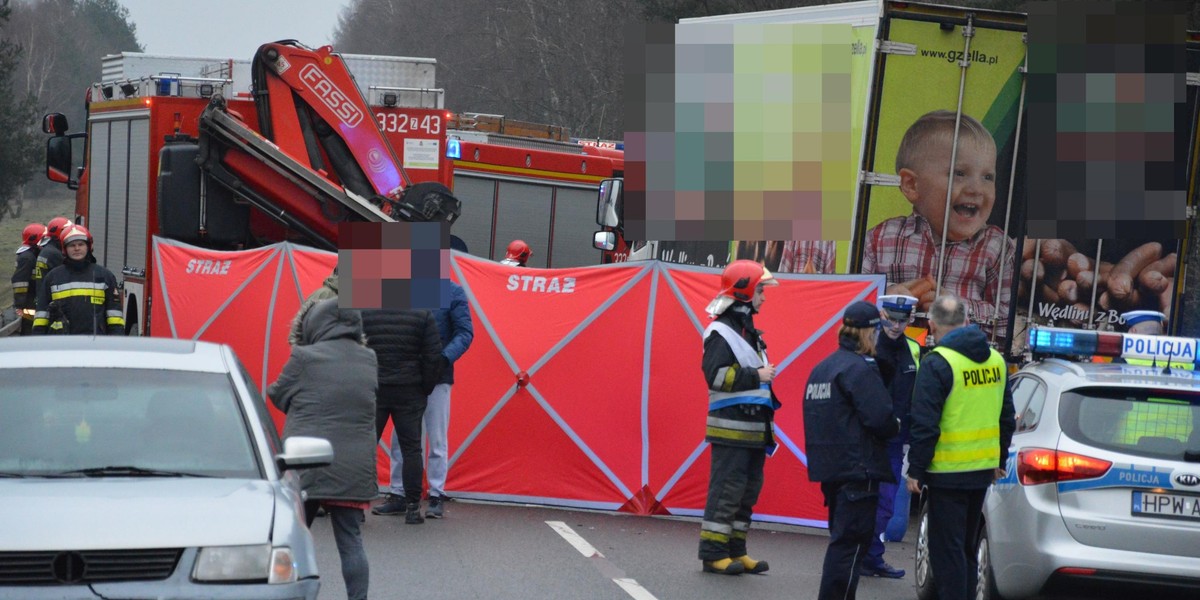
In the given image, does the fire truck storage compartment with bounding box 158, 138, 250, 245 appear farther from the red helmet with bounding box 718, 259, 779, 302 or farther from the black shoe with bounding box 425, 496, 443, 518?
the red helmet with bounding box 718, 259, 779, 302

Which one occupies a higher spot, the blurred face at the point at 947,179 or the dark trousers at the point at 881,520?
the blurred face at the point at 947,179

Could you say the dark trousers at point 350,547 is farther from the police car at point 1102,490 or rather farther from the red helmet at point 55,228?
the red helmet at point 55,228

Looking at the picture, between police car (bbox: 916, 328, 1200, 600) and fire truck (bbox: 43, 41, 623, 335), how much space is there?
774 centimetres

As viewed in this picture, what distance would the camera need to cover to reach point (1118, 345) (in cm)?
859

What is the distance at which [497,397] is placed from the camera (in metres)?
12.2

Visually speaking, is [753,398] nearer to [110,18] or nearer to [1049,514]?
[1049,514]

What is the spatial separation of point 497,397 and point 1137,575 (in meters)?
5.78

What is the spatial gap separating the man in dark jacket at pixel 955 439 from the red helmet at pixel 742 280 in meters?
1.60

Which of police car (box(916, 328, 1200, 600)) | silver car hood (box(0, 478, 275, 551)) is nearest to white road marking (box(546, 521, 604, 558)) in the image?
police car (box(916, 328, 1200, 600))

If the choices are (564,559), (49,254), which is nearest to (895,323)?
(564,559)

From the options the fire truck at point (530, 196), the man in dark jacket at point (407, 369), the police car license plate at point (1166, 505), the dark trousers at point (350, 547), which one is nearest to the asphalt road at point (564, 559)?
the man in dark jacket at point (407, 369)

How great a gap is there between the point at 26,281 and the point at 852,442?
40.3 feet

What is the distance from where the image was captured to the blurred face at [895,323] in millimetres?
9211

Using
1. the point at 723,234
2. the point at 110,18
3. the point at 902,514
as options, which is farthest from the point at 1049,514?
the point at 110,18
